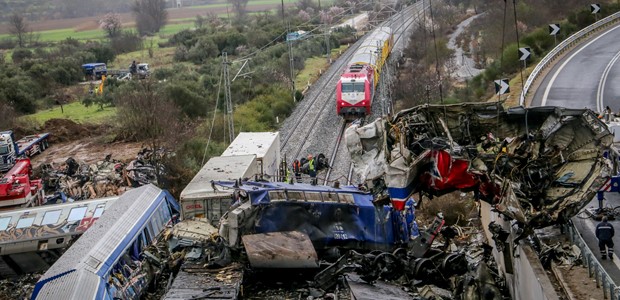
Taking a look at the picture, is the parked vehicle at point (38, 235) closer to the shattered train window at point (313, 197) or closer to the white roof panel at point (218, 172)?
the white roof panel at point (218, 172)

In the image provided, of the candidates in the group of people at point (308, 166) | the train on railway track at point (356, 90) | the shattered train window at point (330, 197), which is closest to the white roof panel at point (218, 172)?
the shattered train window at point (330, 197)

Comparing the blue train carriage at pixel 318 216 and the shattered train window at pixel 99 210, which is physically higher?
the blue train carriage at pixel 318 216

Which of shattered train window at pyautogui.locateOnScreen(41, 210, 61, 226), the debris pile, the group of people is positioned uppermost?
the debris pile

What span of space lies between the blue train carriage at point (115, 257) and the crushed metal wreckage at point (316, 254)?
4.46 feet

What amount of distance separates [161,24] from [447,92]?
66496 millimetres

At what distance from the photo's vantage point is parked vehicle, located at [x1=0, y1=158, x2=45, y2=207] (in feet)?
89.3

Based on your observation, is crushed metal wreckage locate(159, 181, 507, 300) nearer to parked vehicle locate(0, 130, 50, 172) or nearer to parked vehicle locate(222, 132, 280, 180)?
parked vehicle locate(222, 132, 280, 180)

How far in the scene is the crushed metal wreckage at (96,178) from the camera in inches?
1196

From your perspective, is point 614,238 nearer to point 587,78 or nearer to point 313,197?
point 313,197

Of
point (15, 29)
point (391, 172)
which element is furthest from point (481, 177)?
point (15, 29)

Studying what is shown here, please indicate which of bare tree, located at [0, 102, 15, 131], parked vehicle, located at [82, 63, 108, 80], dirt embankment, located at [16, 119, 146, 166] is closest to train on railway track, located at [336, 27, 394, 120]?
dirt embankment, located at [16, 119, 146, 166]

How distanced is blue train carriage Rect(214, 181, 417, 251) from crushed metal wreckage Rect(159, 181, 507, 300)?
24 mm

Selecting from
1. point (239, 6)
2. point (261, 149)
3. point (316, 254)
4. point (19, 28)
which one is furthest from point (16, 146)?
point (239, 6)

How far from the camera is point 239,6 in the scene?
113000mm
